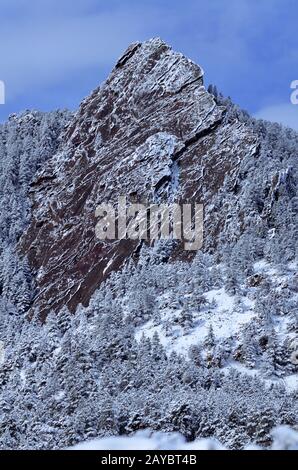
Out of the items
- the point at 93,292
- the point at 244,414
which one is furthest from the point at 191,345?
the point at 93,292

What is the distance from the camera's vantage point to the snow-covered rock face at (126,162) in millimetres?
92375

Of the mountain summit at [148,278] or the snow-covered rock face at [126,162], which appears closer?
the mountain summit at [148,278]

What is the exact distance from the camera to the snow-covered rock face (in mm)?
A: 92375

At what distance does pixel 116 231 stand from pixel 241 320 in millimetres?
29198

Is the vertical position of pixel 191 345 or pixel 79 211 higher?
pixel 79 211

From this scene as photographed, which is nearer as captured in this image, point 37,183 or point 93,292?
point 93,292

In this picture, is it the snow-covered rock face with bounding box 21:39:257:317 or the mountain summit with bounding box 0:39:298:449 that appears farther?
the snow-covered rock face with bounding box 21:39:257:317

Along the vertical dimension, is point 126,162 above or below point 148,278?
above

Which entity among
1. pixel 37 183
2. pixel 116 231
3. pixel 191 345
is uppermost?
pixel 37 183

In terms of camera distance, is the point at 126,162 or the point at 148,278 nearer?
the point at 148,278

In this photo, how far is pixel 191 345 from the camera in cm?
6538

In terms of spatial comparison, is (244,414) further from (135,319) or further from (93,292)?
(93,292)

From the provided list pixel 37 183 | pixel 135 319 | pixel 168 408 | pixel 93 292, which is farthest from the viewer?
pixel 37 183

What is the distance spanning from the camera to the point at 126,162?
9888cm
